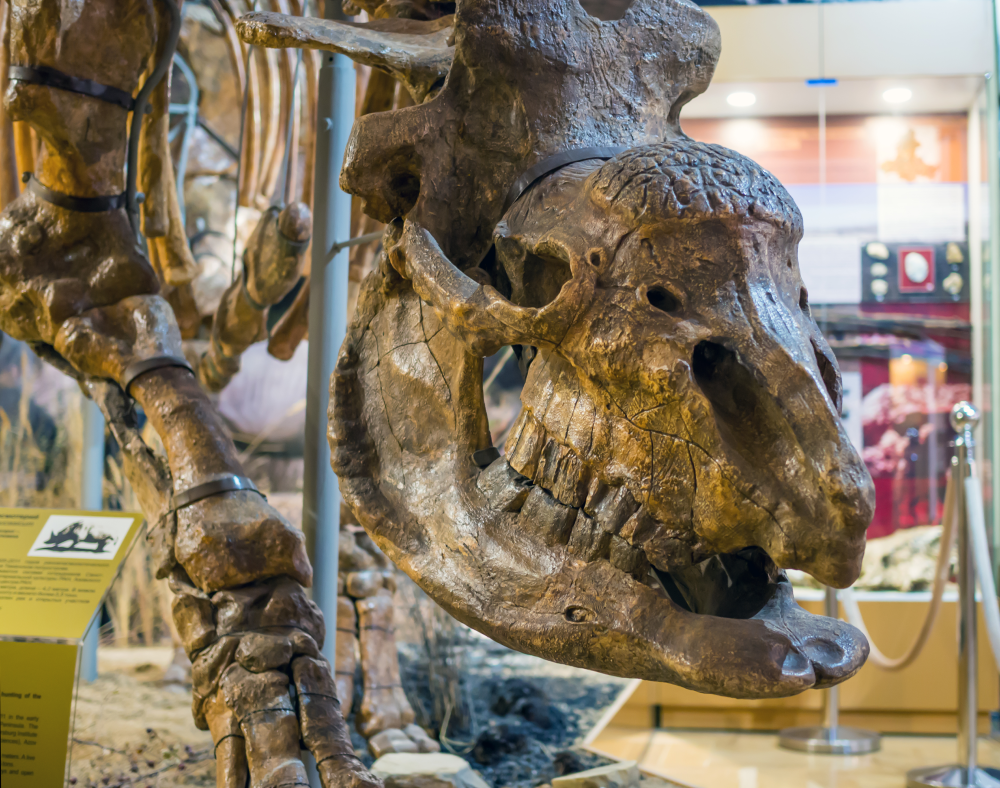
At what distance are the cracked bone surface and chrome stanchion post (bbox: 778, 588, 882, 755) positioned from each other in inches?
114

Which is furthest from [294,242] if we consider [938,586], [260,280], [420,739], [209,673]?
[938,586]

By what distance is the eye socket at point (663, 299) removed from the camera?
3.06ft

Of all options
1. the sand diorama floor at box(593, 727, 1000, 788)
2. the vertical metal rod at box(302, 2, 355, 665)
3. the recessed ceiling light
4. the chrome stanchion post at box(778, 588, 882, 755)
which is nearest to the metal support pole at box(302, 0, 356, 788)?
the vertical metal rod at box(302, 2, 355, 665)

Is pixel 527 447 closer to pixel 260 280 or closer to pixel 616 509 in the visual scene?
pixel 616 509

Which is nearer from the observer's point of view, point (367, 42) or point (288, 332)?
point (367, 42)

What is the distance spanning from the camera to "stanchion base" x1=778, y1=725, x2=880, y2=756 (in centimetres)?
388

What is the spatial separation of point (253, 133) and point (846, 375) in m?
3.01

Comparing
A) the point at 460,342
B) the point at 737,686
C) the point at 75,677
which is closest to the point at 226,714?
the point at 75,677

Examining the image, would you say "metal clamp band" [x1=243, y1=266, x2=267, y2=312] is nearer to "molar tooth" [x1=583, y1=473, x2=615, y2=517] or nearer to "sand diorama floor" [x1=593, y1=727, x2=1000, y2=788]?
"sand diorama floor" [x1=593, y1=727, x2=1000, y2=788]

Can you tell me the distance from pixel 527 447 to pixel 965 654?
10.1ft

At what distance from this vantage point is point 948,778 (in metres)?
3.40

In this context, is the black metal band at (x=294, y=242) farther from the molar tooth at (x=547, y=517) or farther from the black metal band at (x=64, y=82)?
the molar tooth at (x=547, y=517)

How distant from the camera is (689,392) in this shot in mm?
877

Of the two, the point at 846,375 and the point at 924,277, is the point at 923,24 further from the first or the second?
the point at 846,375
